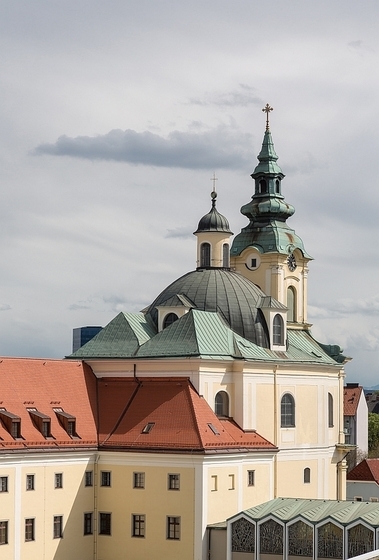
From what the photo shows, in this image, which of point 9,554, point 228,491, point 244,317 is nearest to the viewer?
point 9,554

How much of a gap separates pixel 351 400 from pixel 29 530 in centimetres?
9751

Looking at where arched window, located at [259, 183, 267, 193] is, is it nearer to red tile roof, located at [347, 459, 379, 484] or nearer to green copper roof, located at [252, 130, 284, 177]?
green copper roof, located at [252, 130, 284, 177]

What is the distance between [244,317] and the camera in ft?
276

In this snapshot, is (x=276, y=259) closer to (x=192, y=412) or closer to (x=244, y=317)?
(x=244, y=317)

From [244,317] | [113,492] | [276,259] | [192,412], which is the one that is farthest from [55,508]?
[276,259]

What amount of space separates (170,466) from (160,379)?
6771 millimetres

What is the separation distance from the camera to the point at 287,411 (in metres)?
84.1

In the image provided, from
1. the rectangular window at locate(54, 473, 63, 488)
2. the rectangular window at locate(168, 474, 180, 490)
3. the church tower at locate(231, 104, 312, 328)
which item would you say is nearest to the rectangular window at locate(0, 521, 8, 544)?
the rectangular window at locate(54, 473, 63, 488)

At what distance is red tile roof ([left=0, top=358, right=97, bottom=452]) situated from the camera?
72.0 meters

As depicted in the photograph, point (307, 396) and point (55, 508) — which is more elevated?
point (307, 396)

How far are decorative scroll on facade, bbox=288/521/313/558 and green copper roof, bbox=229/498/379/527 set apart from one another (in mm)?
484

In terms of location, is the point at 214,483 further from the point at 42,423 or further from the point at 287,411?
the point at 287,411

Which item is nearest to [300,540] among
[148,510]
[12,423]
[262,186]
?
[148,510]

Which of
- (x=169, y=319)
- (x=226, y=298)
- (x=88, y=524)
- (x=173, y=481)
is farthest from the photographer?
(x=226, y=298)
